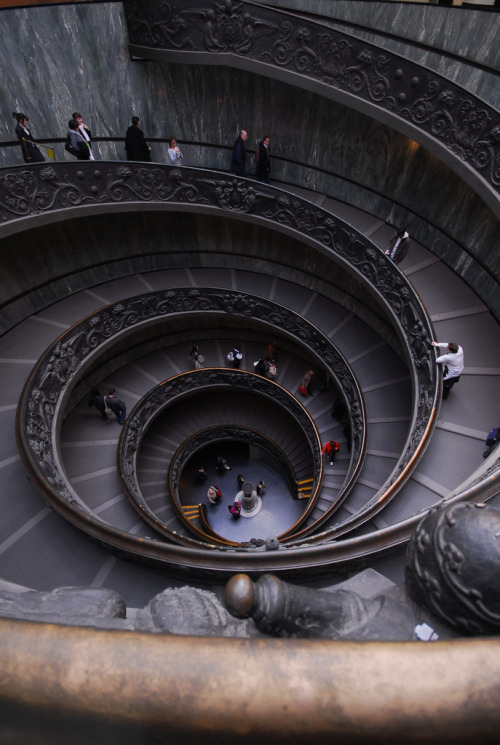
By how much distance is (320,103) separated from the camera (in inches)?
433

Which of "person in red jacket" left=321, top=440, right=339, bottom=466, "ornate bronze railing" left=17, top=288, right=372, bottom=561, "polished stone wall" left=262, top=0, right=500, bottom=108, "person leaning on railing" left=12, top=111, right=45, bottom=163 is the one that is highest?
"polished stone wall" left=262, top=0, right=500, bottom=108

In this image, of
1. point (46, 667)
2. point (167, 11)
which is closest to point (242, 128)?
point (167, 11)

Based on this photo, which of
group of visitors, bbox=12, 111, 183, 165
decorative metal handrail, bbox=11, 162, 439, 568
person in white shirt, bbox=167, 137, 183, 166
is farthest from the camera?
person in white shirt, bbox=167, 137, 183, 166

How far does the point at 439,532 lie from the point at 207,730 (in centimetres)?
149

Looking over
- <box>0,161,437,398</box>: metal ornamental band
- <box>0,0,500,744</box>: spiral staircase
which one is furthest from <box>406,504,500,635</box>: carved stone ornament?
<box>0,161,437,398</box>: metal ornamental band

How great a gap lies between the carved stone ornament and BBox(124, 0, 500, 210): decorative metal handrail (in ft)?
25.3

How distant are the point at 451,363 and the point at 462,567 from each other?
5988mm

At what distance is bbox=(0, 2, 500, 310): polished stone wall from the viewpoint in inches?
375

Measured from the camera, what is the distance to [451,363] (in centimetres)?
721

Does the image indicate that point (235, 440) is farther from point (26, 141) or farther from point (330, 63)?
point (330, 63)

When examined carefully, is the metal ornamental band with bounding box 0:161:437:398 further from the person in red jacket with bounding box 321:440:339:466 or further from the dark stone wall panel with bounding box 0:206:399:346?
the person in red jacket with bounding box 321:440:339:466

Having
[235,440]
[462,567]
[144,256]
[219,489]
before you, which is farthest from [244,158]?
[219,489]

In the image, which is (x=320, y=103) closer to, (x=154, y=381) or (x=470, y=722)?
(x=154, y=381)

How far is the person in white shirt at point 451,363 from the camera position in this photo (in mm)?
7043
